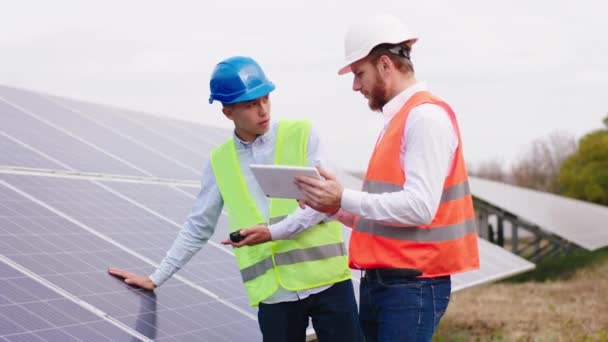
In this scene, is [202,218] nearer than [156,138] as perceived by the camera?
Yes

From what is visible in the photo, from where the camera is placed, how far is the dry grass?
11.9 meters

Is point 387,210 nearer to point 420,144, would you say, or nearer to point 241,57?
point 420,144

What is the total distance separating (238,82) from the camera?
4.76 m

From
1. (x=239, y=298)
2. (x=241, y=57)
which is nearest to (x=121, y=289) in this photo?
(x=239, y=298)

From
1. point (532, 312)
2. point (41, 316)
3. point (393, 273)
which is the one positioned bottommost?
point (532, 312)

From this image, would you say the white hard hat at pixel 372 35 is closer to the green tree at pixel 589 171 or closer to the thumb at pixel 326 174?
the thumb at pixel 326 174

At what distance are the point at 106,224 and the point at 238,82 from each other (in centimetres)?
269

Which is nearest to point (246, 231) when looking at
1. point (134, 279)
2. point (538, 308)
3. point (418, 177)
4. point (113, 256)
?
point (418, 177)

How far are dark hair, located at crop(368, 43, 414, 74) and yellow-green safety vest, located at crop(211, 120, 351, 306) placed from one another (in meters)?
0.95

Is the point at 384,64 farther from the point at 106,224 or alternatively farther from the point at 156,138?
the point at 156,138

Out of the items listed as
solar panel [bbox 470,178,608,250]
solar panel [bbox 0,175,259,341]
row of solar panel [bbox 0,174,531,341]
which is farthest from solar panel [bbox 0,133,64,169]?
solar panel [bbox 470,178,608,250]

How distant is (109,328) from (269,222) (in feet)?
3.66

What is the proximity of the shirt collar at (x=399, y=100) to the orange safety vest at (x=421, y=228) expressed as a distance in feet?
0.13

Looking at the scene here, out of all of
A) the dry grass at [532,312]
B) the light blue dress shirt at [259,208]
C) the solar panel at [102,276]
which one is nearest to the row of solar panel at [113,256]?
the solar panel at [102,276]
